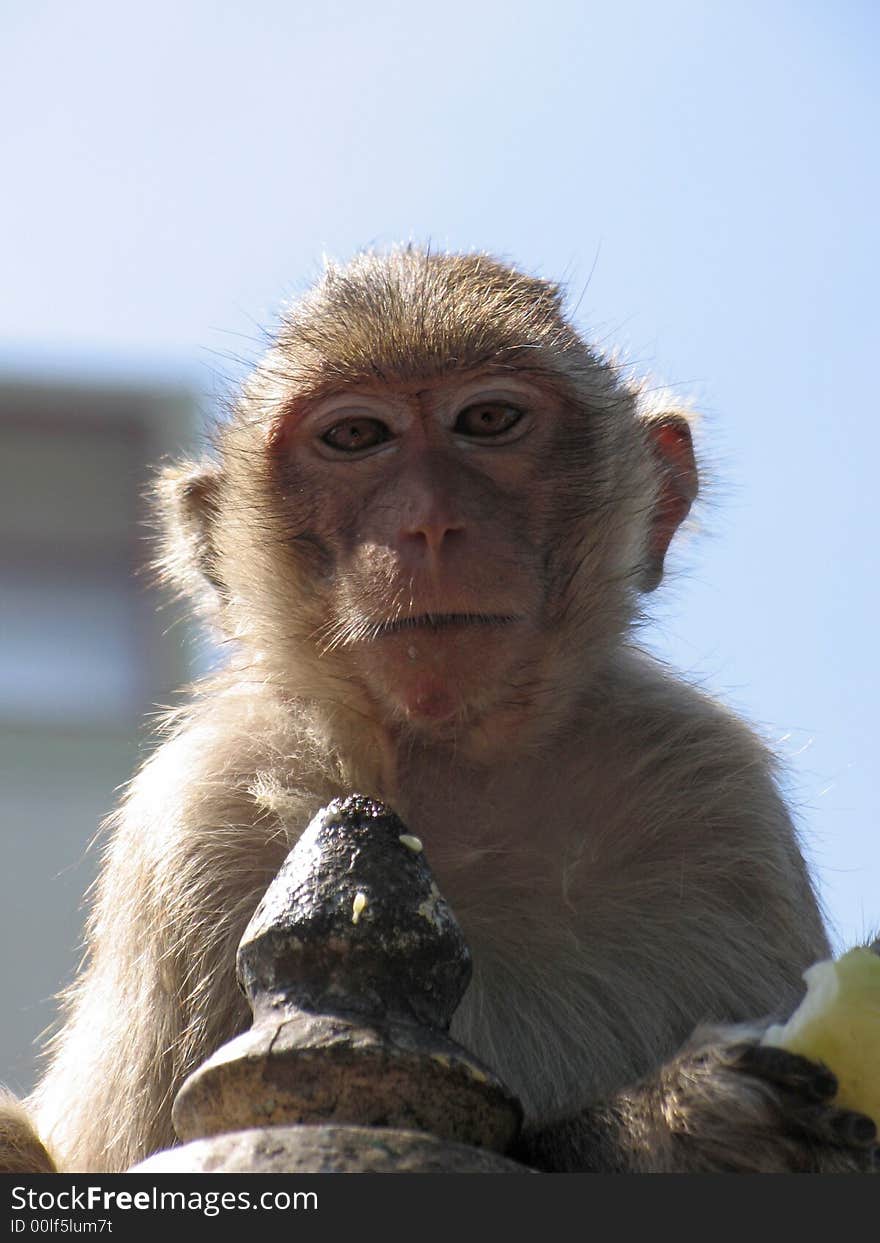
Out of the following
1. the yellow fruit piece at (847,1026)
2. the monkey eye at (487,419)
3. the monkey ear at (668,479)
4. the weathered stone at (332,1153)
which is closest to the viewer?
the weathered stone at (332,1153)

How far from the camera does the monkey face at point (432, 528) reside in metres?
2.98

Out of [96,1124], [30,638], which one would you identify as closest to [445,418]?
[96,1124]

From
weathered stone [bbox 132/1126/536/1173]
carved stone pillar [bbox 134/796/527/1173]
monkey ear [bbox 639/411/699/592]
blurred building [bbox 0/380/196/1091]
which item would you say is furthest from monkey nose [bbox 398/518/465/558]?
blurred building [bbox 0/380/196/1091]

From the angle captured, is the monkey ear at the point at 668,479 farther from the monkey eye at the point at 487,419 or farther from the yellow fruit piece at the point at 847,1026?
the yellow fruit piece at the point at 847,1026

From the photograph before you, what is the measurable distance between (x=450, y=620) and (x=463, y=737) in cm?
36

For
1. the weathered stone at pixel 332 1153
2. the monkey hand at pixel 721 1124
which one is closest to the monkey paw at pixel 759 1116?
the monkey hand at pixel 721 1124

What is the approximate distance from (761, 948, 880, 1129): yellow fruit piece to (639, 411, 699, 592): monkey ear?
1834 mm

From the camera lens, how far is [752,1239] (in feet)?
5.49

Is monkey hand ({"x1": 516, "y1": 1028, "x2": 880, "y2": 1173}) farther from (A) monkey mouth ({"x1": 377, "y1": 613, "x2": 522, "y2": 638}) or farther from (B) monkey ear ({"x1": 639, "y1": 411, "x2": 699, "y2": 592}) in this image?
(B) monkey ear ({"x1": 639, "y1": 411, "x2": 699, "y2": 592})

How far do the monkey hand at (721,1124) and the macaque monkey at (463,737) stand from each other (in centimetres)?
12

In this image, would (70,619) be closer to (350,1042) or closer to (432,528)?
(432,528)

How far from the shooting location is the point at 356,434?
3.44 meters

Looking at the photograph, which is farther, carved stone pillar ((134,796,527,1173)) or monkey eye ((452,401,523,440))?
monkey eye ((452,401,523,440))

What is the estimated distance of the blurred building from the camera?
11344mm
